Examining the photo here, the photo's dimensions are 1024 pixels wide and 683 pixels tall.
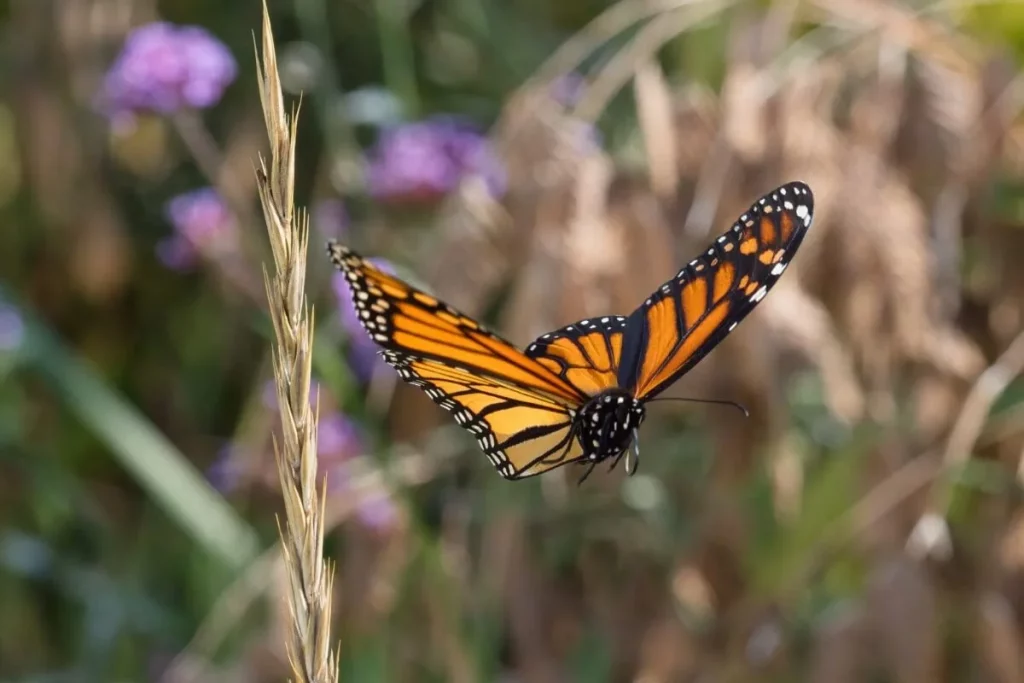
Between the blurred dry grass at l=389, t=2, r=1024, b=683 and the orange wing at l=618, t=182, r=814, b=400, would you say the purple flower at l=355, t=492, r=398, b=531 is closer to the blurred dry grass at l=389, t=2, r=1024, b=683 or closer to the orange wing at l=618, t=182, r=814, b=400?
the blurred dry grass at l=389, t=2, r=1024, b=683

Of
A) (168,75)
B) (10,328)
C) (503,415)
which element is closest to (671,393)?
(503,415)

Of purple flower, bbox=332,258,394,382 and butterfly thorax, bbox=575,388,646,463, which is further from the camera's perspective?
purple flower, bbox=332,258,394,382

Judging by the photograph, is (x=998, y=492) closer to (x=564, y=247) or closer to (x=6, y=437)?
(x=564, y=247)

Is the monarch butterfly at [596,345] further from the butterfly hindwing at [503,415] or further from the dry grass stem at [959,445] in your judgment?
the dry grass stem at [959,445]

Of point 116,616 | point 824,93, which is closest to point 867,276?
point 824,93

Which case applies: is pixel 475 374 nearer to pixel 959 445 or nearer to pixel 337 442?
pixel 959 445

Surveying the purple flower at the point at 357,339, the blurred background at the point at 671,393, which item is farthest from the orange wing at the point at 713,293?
Result: the purple flower at the point at 357,339

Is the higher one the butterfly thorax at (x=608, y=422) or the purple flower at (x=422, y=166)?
the purple flower at (x=422, y=166)

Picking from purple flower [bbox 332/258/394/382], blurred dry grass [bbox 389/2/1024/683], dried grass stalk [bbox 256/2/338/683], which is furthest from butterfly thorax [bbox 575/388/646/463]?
purple flower [bbox 332/258/394/382]

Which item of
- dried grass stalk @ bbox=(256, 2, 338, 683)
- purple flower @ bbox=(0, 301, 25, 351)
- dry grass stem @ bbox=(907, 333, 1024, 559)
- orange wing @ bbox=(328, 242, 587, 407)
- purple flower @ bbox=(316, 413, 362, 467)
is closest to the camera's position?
dried grass stalk @ bbox=(256, 2, 338, 683)
